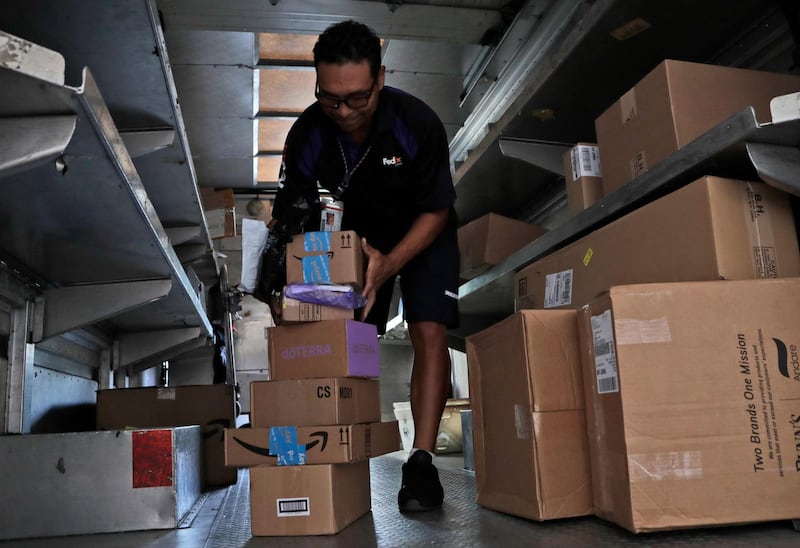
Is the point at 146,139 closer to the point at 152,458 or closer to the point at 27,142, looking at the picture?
the point at 152,458

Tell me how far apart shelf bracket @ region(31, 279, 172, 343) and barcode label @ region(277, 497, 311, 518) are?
1.26m

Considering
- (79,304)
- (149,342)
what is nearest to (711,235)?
(79,304)

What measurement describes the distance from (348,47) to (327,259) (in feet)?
1.87

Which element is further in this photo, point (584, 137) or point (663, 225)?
point (584, 137)

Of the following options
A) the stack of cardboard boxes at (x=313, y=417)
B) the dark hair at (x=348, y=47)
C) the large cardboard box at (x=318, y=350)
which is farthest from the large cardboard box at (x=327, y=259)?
the dark hair at (x=348, y=47)

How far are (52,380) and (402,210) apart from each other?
167 centimetres

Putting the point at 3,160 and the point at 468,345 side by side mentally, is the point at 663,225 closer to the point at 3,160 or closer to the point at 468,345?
the point at 468,345

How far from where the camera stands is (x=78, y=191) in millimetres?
1568

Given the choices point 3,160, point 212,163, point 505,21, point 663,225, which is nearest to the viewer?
point 3,160

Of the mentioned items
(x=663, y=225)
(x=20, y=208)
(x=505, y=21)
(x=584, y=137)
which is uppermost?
(x=505, y=21)

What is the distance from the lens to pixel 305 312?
1.65 metres

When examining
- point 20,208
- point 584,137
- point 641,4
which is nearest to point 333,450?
point 20,208

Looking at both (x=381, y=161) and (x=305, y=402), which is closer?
(x=305, y=402)

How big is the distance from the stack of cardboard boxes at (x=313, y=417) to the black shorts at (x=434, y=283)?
24 cm
